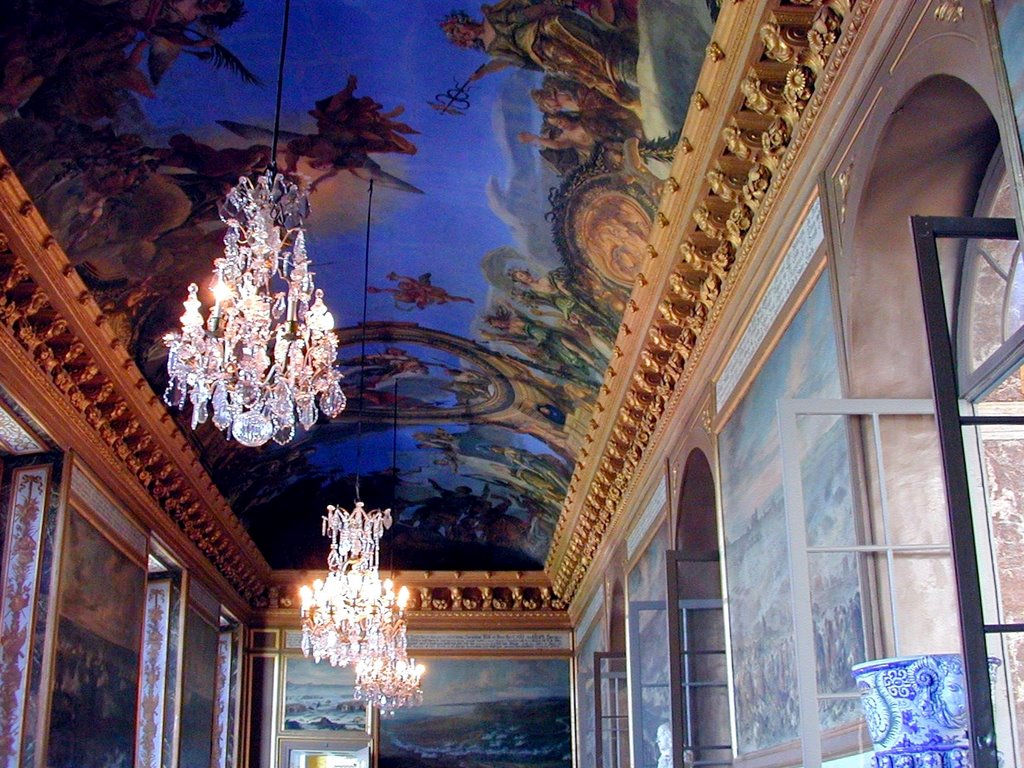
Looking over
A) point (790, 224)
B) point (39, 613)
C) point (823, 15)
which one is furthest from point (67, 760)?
point (823, 15)

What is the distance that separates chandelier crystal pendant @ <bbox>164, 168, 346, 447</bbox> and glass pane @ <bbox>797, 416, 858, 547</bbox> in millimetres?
2849

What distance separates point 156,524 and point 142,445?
69.3 inches

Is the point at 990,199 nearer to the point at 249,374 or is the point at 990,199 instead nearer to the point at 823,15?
the point at 823,15

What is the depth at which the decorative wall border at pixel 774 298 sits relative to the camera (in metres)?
7.00

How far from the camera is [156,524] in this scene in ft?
49.3

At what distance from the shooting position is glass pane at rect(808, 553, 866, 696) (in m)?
6.00

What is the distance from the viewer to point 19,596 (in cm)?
1094

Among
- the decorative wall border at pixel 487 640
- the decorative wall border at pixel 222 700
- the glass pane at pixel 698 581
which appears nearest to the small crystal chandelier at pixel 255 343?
the glass pane at pixel 698 581

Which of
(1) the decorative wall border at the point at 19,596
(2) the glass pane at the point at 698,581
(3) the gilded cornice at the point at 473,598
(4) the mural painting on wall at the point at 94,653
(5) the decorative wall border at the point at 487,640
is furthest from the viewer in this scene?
(3) the gilded cornice at the point at 473,598

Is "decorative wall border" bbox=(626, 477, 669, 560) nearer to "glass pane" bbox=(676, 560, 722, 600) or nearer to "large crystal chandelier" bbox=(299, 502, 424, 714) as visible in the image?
"glass pane" bbox=(676, 560, 722, 600)

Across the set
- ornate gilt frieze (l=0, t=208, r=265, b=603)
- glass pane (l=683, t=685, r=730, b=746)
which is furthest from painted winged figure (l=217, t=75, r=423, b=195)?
glass pane (l=683, t=685, r=730, b=746)

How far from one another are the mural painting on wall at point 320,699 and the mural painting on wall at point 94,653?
23.8 ft

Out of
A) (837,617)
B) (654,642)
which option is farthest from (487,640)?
(837,617)

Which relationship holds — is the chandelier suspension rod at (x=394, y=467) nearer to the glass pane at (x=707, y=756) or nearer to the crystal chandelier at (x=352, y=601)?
the crystal chandelier at (x=352, y=601)
